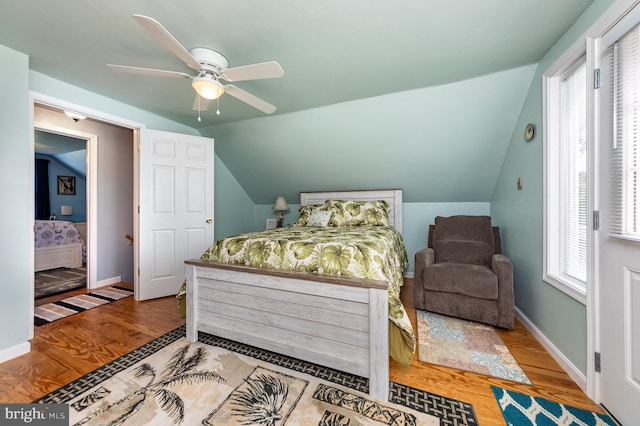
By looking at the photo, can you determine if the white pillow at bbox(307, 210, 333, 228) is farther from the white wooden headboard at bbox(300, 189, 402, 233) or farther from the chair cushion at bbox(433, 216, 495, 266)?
the chair cushion at bbox(433, 216, 495, 266)

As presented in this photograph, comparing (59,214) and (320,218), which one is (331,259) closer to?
(320,218)

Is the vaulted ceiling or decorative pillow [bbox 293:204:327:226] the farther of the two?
decorative pillow [bbox 293:204:327:226]

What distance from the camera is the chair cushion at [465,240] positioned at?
2613 millimetres

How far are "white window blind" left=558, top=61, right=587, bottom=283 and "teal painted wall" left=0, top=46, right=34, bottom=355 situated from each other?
158 inches

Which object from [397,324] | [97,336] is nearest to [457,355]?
[397,324]

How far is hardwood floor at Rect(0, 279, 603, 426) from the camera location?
4.59 ft

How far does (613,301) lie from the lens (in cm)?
122

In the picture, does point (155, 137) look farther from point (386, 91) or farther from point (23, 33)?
point (386, 91)

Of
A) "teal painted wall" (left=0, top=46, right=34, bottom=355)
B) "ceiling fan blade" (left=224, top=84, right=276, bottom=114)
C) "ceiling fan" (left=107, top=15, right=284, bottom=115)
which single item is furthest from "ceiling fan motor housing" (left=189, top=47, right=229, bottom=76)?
"teal painted wall" (left=0, top=46, right=34, bottom=355)

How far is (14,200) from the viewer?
1.86 metres

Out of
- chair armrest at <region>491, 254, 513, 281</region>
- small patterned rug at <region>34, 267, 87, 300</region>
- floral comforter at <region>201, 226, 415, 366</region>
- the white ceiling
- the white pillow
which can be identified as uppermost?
the white ceiling

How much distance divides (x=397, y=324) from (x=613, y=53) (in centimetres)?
182

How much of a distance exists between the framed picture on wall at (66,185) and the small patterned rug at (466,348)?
7.62m

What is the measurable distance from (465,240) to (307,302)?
Answer: 6.81ft
